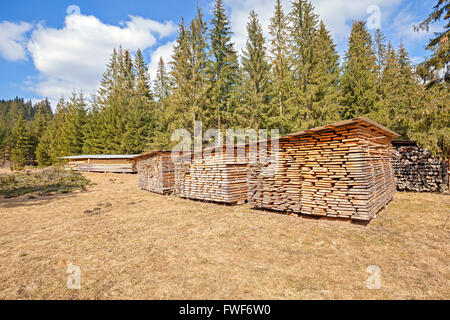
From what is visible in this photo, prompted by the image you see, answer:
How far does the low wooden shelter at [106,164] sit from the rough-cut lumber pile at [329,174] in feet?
70.7

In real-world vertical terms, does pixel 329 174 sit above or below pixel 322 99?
below

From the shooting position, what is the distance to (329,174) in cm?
695

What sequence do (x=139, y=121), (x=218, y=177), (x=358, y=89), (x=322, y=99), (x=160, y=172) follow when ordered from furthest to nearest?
1. (x=139, y=121)
2. (x=322, y=99)
3. (x=358, y=89)
4. (x=160, y=172)
5. (x=218, y=177)

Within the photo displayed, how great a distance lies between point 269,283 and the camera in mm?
3750

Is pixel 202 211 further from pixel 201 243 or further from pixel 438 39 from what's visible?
pixel 438 39

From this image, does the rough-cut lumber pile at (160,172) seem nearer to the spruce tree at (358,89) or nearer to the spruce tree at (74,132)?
the spruce tree at (358,89)

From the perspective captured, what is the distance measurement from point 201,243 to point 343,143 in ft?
18.1

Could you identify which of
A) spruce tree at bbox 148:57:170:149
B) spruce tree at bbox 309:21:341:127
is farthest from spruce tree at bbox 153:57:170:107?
spruce tree at bbox 309:21:341:127

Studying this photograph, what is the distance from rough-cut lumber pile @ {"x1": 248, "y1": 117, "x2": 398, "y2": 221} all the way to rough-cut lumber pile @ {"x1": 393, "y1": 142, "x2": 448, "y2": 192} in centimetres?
493

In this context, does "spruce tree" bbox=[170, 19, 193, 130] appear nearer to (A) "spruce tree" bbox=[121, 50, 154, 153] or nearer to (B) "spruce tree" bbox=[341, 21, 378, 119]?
(A) "spruce tree" bbox=[121, 50, 154, 153]

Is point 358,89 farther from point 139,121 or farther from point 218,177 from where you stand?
point 139,121

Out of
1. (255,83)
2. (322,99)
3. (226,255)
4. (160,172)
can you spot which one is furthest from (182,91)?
(226,255)

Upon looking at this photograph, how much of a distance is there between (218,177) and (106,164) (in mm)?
22381
